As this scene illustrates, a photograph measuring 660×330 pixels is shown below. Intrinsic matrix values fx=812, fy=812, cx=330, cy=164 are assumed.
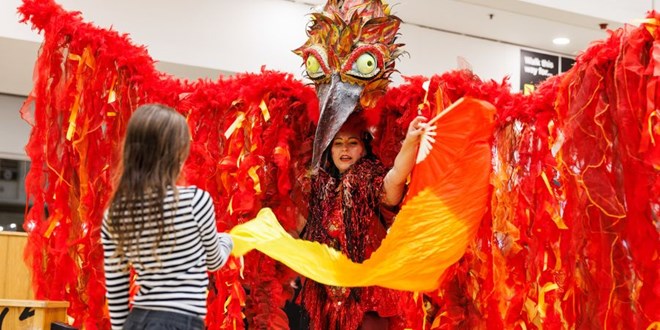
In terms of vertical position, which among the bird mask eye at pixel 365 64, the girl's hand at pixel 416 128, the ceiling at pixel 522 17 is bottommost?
the girl's hand at pixel 416 128

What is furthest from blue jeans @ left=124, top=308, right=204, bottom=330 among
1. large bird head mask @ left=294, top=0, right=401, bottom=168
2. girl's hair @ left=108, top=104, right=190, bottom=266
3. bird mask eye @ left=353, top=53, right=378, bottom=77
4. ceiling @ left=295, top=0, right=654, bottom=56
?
ceiling @ left=295, top=0, right=654, bottom=56

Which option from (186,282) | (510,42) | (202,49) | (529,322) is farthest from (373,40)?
(510,42)

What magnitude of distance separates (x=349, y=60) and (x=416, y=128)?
1.20ft

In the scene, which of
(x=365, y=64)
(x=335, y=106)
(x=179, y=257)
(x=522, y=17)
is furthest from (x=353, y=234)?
(x=522, y=17)

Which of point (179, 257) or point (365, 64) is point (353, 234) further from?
point (179, 257)

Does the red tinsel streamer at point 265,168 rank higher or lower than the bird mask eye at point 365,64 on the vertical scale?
lower

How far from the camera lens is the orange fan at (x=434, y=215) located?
2672mm

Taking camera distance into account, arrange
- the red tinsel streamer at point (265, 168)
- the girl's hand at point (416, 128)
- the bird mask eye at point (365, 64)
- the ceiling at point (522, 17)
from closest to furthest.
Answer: the red tinsel streamer at point (265, 168) → the girl's hand at point (416, 128) → the bird mask eye at point (365, 64) → the ceiling at point (522, 17)

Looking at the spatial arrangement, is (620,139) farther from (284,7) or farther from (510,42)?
(510,42)

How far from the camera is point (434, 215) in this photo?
8.81ft

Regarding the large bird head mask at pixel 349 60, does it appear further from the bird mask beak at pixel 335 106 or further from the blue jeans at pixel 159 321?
the blue jeans at pixel 159 321

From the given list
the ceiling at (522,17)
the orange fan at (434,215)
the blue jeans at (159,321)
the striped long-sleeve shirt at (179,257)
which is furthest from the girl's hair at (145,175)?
the ceiling at (522,17)

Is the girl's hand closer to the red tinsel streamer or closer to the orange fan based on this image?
the orange fan

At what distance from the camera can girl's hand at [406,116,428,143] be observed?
2705 millimetres
